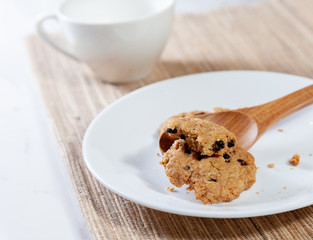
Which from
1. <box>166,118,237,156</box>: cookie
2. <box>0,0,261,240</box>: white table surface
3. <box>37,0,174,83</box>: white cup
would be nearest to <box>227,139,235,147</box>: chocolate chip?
<box>166,118,237,156</box>: cookie

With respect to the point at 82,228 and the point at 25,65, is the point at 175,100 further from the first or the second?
the point at 25,65

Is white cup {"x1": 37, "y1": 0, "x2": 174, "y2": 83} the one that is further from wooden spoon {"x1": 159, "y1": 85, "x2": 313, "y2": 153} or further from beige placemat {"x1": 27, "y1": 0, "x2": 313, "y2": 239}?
wooden spoon {"x1": 159, "y1": 85, "x2": 313, "y2": 153}

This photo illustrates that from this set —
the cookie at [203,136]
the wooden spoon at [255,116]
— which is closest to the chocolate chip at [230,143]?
the cookie at [203,136]

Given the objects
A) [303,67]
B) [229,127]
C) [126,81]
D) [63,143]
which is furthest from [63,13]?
[303,67]

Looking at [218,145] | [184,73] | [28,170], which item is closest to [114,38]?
[184,73]

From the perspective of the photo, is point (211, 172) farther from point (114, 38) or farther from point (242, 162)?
point (114, 38)
